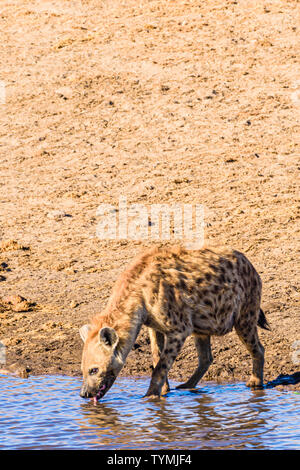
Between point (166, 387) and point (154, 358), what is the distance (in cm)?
28

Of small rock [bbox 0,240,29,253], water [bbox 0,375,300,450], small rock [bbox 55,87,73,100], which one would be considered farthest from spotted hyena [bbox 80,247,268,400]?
small rock [bbox 55,87,73,100]

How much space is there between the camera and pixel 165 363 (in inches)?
282

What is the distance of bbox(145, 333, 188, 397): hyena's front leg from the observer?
7.18m

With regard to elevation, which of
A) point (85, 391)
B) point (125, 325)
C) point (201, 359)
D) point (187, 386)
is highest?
point (125, 325)

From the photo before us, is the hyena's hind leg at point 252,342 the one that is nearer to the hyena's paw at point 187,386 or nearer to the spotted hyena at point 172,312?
the spotted hyena at point 172,312

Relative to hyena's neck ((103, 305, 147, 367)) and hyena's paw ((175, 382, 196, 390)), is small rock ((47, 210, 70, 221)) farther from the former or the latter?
hyena's neck ((103, 305, 147, 367))

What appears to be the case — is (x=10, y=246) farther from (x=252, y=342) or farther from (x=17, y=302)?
(x=252, y=342)

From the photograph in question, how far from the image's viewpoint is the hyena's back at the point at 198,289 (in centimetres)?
724

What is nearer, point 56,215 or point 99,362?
point 99,362

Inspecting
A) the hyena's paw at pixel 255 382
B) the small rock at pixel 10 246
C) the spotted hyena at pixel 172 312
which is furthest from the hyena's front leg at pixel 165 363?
the small rock at pixel 10 246

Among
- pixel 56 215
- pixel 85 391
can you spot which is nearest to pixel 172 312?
pixel 85 391

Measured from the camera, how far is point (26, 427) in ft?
21.6

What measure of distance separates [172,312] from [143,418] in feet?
3.06

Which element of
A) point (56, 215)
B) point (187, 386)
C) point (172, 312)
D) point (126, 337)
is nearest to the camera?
point (126, 337)
